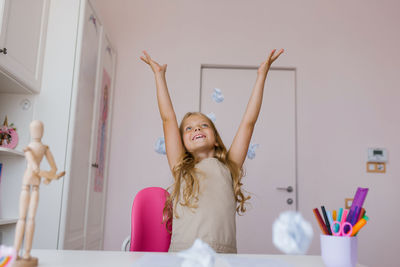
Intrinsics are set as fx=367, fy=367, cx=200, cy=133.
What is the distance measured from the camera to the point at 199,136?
1473 millimetres

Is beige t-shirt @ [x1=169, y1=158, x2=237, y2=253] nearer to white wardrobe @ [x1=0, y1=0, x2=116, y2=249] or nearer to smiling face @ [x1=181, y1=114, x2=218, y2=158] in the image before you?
smiling face @ [x1=181, y1=114, x2=218, y2=158]

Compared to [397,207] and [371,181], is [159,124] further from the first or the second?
[397,207]

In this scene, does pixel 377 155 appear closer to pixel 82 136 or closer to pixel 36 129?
pixel 82 136

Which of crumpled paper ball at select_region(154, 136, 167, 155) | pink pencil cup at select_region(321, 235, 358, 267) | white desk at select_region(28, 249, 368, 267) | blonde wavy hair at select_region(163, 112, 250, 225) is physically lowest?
white desk at select_region(28, 249, 368, 267)

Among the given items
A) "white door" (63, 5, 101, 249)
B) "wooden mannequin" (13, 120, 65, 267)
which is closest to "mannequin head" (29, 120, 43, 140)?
"wooden mannequin" (13, 120, 65, 267)

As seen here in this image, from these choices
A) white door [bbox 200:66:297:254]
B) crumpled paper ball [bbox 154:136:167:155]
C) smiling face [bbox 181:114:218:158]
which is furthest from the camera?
white door [bbox 200:66:297:254]

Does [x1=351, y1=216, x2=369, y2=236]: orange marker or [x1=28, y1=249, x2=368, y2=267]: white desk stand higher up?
[x1=351, y1=216, x2=369, y2=236]: orange marker

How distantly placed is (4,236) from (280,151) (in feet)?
7.19

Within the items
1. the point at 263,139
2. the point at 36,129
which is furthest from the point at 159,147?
the point at 263,139

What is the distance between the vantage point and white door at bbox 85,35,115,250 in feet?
8.87

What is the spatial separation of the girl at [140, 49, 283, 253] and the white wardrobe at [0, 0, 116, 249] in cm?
92

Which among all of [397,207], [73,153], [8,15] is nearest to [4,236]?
[73,153]

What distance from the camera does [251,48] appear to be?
3.38m

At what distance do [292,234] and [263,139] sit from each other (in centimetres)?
272
